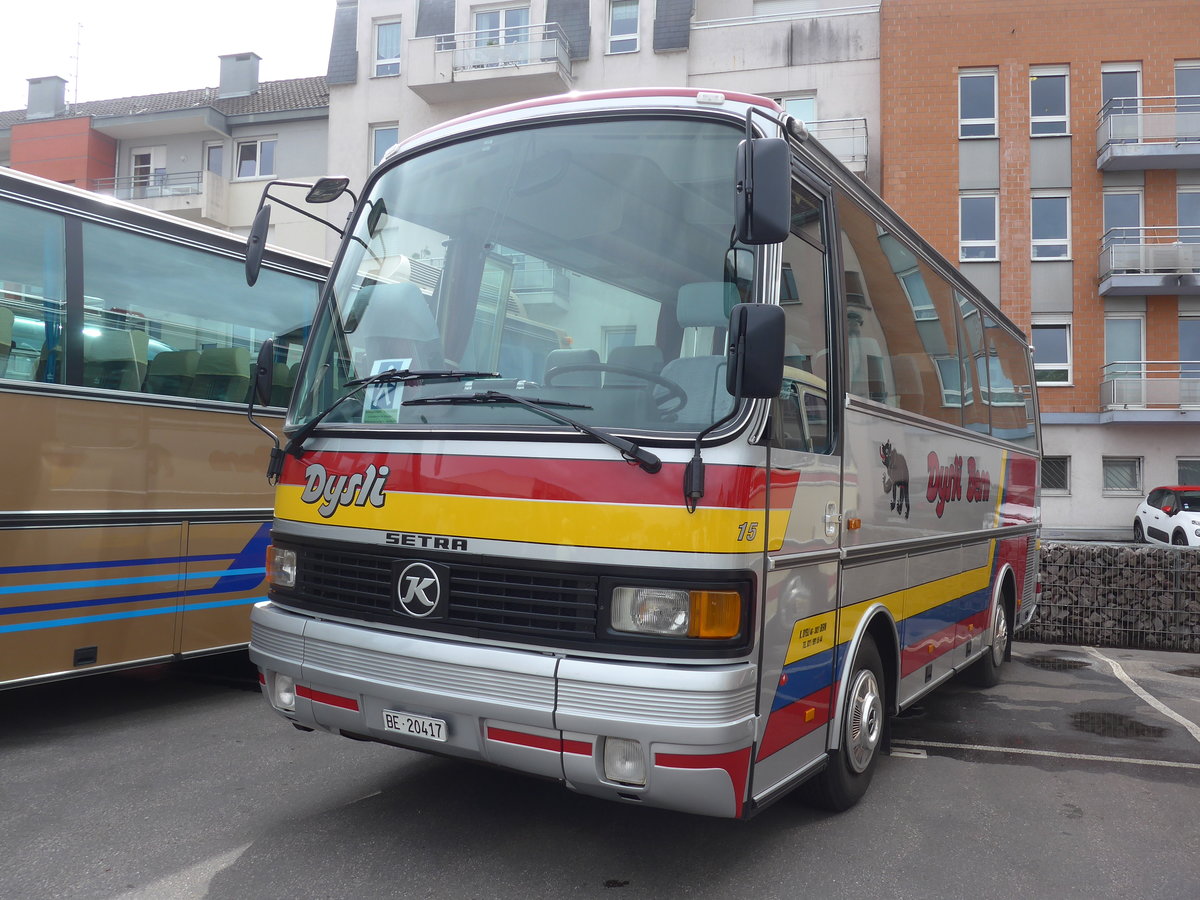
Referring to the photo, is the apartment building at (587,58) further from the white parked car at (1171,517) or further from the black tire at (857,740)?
the black tire at (857,740)

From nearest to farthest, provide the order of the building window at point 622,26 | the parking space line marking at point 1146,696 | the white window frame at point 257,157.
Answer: the parking space line marking at point 1146,696
the building window at point 622,26
the white window frame at point 257,157

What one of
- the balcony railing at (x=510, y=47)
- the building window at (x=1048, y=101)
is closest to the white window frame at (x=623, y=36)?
the balcony railing at (x=510, y=47)

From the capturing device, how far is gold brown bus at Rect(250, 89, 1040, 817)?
3492 millimetres

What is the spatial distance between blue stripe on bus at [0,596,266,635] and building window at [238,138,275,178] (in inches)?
1147

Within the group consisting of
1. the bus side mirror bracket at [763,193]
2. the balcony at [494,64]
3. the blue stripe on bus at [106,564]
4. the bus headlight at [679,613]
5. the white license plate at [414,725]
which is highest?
the balcony at [494,64]

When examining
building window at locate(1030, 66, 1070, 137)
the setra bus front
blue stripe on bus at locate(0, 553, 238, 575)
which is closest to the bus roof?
the setra bus front

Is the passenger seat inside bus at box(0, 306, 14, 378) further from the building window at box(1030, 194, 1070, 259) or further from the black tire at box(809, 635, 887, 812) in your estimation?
the building window at box(1030, 194, 1070, 259)

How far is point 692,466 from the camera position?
347 centimetres

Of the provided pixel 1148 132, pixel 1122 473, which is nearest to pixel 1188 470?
pixel 1122 473

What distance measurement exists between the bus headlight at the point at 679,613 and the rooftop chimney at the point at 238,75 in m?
36.7

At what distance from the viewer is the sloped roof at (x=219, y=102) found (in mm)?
33688

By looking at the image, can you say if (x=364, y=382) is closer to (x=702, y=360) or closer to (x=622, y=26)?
(x=702, y=360)

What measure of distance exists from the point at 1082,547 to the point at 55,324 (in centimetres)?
976

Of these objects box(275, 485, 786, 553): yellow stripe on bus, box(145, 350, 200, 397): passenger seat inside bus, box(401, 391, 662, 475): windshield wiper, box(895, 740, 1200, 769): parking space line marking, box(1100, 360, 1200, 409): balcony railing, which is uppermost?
box(1100, 360, 1200, 409): balcony railing
